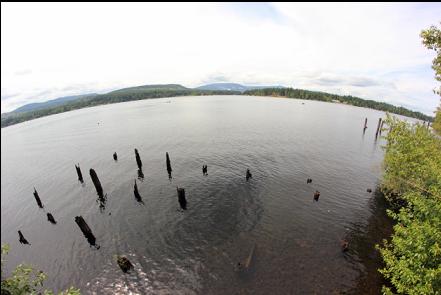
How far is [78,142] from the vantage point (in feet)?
295

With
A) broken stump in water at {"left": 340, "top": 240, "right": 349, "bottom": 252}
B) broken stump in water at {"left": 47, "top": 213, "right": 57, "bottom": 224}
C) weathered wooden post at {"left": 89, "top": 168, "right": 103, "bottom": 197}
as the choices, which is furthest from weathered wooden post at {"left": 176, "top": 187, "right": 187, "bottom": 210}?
broken stump in water at {"left": 340, "top": 240, "right": 349, "bottom": 252}

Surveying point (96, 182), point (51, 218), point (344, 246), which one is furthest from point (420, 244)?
point (51, 218)

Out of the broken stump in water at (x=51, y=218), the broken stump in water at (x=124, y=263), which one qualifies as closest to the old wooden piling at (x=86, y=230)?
the broken stump in water at (x=124, y=263)

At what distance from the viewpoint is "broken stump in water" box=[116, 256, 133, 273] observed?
2469 cm

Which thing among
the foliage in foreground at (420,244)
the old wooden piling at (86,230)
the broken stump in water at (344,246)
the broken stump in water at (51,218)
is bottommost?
the broken stump in water at (51,218)

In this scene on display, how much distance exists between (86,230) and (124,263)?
730 cm

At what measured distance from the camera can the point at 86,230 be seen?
91.6 ft

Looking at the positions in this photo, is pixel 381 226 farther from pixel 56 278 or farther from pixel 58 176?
pixel 58 176

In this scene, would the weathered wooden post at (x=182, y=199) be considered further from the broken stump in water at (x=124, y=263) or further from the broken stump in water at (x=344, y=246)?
the broken stump in water at (x=344, y=246)

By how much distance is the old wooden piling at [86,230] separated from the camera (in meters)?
27.0

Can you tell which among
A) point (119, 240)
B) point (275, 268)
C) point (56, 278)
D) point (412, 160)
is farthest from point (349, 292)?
point (56, 278)

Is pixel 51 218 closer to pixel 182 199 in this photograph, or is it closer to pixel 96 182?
pixel 96 182

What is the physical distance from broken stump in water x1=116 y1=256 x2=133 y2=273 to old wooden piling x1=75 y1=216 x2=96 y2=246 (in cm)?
616

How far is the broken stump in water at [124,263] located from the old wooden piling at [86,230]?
616cm
